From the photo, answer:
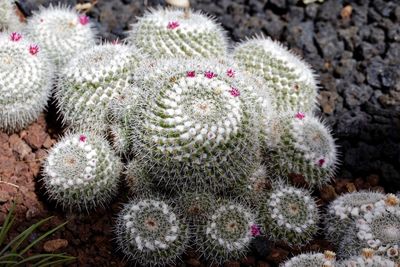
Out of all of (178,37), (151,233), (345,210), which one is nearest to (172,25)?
(178,37)

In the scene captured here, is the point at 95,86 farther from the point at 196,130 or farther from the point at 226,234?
the point at 226,234

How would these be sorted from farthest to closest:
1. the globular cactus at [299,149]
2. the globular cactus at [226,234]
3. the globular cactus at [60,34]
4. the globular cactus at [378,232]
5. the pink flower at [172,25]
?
1. the globular cactus at [60,34]
2. the pink flower at [172,25]
3. the globular cactus at [299,149]
4. the globular cactus at [226,234]
5. the globular cactus at [378,232]

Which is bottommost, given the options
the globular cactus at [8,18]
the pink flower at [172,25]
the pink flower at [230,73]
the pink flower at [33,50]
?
the globular cactus at [8,18]

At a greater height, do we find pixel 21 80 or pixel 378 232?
pixel 21 80

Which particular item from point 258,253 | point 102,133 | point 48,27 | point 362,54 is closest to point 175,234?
point 258,253

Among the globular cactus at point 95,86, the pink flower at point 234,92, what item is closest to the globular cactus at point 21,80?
the globular cactus at point 95,86

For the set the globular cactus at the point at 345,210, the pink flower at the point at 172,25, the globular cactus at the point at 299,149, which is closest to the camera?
the globular cactus at the point at 345,210

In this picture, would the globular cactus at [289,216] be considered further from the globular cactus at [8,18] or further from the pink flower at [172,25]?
the globular cactus at [8,18]
